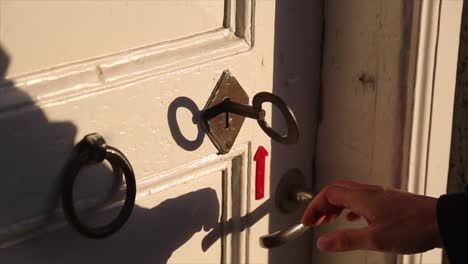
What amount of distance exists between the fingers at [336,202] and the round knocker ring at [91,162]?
26 cm

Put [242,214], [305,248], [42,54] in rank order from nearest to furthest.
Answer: [42,54] < [242,214] < [305,248]

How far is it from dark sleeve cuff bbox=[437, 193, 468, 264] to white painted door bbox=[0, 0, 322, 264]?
0.30 metres

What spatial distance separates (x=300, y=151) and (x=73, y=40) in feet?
1.44

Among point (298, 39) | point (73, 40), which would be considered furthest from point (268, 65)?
point (73, 40)

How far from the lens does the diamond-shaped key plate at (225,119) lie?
3.18 feet

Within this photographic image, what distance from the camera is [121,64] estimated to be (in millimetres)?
858

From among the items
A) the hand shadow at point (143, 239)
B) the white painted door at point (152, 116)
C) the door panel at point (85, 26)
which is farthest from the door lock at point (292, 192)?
the door panel at point (85, 26)

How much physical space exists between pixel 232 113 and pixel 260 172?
119 millimetres

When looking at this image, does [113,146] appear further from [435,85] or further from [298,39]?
[435,85]

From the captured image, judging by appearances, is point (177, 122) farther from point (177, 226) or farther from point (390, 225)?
point (390, 225)

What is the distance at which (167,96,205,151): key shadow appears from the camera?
3.04ft

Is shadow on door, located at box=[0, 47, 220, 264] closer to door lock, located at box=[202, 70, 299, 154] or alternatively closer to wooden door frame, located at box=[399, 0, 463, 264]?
door lock, located at box=[202, 70, 299, 154]

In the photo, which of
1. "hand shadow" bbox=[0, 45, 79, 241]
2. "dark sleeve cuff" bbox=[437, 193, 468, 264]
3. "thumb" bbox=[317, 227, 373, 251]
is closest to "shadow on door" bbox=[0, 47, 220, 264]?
"hand shadow" bbox=[0, 45, 79, 241]

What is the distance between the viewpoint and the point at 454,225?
32.1 inches
